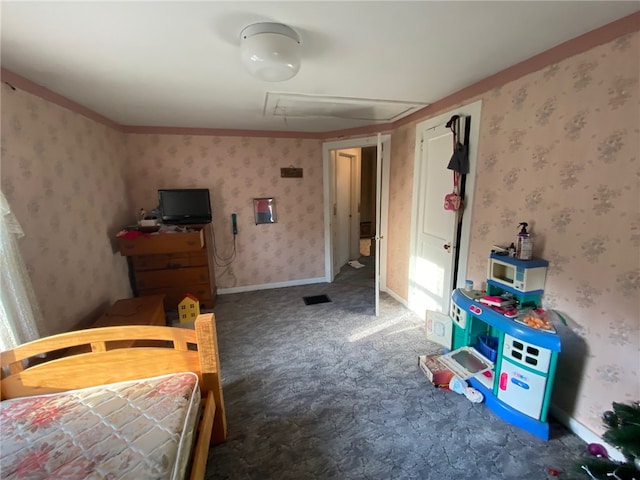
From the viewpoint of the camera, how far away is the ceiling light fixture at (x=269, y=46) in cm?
125

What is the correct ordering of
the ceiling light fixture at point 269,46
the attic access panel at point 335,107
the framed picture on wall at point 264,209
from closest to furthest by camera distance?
the ceiling light fixture at point 269,46
the attic access panel at point 335,107
the framed picture on wall at point 264,209

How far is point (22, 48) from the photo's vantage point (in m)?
1.41

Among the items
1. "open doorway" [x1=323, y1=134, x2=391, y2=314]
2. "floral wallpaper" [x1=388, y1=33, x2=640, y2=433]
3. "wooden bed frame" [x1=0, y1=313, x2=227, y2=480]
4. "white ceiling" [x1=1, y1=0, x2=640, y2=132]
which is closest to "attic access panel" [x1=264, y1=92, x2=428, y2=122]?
"white ceiling" [x1=1, y1=0, x2=640, y2=132]

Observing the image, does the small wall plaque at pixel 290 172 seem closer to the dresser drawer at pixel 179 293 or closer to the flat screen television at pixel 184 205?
the flat screen television at pixel 184 205

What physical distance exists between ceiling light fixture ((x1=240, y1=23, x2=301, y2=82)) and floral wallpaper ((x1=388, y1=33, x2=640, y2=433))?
147cm

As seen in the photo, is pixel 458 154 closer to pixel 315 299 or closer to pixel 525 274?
pixel 525 274

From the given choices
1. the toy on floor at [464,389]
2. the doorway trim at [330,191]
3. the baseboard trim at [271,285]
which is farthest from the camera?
the baseboard trim at [271,285]

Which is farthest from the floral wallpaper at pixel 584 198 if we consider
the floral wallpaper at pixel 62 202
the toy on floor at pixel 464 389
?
the floral wallpaper at pixel 62 202

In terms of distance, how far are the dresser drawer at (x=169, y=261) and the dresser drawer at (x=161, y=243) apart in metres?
0.13

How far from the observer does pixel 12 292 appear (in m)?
1.43

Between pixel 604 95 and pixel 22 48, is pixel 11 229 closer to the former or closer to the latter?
pixel 22 48

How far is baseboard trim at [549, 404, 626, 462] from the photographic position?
4.63 feet

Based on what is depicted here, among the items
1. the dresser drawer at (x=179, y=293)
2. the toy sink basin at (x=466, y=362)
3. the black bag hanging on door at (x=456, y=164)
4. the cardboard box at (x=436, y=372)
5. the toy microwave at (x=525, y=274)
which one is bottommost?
the cardboard box at (x=436, y=372)

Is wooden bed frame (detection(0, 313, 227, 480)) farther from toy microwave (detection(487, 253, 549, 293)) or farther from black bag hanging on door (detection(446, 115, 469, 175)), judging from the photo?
black bag hanging on door (detection(446, 115, 469, 175))
